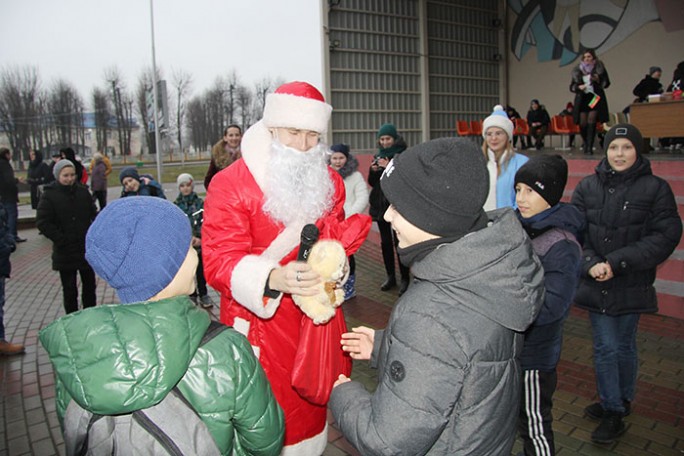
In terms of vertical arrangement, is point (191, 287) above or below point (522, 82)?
below

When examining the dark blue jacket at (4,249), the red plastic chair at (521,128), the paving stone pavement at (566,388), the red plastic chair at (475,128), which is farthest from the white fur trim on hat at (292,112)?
the red plastic chair at (521,128)

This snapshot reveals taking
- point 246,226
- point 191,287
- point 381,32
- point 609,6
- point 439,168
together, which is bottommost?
point 191,287

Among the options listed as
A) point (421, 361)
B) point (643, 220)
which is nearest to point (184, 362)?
point (421, 361)

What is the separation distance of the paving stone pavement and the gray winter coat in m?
2.17

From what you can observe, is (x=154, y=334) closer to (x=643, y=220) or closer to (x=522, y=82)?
(x=643, y=220)

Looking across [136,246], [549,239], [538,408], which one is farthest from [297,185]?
[538,408]

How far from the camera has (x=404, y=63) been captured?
14.0 metres

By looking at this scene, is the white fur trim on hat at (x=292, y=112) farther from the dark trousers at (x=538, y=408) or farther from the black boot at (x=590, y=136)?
the black boot at (x=590, y=136)

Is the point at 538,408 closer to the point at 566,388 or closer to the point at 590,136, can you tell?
the point at 566,388

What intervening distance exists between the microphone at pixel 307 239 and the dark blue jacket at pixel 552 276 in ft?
3.90

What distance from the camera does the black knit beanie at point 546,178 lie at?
106 inches

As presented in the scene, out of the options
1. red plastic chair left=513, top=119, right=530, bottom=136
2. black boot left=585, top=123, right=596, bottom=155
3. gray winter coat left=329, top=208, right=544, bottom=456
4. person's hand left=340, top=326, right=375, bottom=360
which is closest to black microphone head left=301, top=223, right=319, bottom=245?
person's hand left=340, top=326, right=375, bottom=360

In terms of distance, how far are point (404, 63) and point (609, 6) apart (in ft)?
21.3

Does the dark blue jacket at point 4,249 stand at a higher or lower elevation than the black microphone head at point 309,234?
lower
